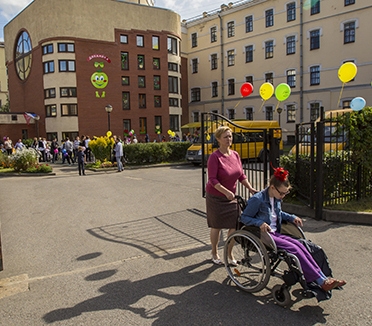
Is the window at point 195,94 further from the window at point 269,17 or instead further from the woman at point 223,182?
the woman at point 223,182

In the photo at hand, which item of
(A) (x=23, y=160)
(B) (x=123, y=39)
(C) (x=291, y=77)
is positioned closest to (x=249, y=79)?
(C) (x=291, y=77)

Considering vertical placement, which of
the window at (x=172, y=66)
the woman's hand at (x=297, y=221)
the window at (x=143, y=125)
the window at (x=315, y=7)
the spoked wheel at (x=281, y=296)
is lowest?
the spoked wheel at (x=281, y=296)

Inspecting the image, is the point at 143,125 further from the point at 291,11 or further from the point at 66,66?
the point at 291,11

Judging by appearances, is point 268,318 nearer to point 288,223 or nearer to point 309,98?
point 288,223

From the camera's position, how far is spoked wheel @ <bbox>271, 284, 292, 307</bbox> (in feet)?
11.7

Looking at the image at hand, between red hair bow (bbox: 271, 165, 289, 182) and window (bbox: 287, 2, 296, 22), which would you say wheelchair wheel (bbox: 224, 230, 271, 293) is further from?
window (bbox: 287, 2, 296, 22)

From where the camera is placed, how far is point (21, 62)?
40.6 m

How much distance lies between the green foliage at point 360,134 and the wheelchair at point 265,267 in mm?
4081

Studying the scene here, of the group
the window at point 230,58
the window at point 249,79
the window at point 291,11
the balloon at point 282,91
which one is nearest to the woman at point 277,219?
the balloon at point 282,91

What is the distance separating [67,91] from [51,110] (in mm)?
2711

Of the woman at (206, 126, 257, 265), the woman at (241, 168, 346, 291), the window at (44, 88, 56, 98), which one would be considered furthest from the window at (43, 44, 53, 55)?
the woman at (241, 168, 346, 291)

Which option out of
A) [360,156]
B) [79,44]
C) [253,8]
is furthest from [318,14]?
[360,156]

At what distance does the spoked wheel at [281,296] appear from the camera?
3.57m

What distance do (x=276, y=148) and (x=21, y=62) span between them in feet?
136
